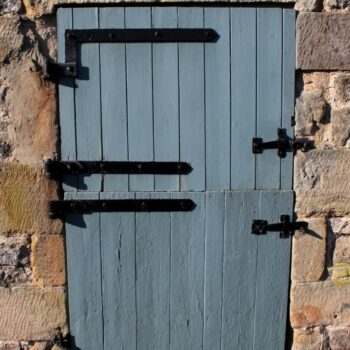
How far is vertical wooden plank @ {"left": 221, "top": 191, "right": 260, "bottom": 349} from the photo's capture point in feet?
8.30

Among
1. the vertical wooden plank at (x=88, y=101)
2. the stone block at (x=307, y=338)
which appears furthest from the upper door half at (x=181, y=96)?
the stone block at (x=307, y=338)

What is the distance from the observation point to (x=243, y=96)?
2.47 meters

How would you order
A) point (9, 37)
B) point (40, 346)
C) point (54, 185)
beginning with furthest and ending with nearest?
point (40, 346), point (54, 185), point (9, 37)

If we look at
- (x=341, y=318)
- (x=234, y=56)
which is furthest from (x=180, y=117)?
(x=341, y=318)

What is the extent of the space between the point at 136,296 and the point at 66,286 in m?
0.38

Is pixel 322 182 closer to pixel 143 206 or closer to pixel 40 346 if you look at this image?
pixel 143 206

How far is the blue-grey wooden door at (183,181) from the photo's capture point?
95.7 inches

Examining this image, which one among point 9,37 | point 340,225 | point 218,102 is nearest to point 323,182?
point 340,225

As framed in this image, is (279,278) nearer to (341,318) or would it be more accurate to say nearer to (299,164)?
(341,318)

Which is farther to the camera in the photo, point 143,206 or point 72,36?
point 143,206

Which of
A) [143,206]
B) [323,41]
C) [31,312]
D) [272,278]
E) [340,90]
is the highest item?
[323,41]

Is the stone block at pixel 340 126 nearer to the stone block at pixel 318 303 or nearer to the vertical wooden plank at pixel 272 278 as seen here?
the vertical wooden plank at pixel 272 278

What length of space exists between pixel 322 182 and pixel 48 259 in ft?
4.95

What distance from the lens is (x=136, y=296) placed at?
2590 mm
